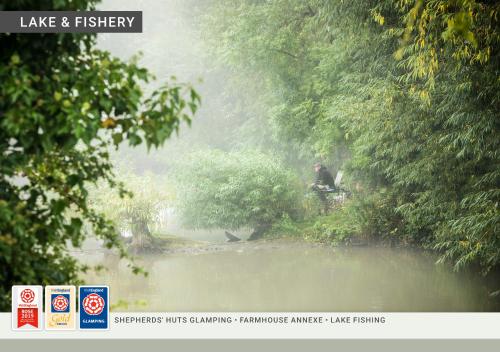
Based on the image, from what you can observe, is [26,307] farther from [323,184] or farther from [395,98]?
[323,184]

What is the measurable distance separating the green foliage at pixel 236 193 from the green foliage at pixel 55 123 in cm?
840

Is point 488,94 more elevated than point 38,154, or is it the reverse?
point 488,94

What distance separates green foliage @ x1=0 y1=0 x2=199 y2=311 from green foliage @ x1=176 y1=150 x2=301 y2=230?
840cm

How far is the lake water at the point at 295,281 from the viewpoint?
6.69 metres

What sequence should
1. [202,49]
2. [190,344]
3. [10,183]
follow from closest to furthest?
1. [10,183]
2. [190,344]
3. [202,49]

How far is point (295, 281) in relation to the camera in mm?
7984

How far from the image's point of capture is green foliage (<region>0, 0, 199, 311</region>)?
8.70 ft

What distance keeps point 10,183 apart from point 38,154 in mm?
239

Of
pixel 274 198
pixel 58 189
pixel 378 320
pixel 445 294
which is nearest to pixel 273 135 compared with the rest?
pixel 274 198

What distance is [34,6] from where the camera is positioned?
2936 mm

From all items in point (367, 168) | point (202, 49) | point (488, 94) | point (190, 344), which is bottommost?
point (190, 344)

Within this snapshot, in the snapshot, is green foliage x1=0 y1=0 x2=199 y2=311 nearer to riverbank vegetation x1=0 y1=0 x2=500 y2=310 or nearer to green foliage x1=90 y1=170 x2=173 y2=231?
riverbank vegetation x1=0 y1=0 x2=500 y2=310

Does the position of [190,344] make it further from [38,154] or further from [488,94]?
[488,94]

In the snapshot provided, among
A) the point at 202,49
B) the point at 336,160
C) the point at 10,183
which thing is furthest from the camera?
the point at 202,49
